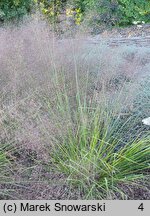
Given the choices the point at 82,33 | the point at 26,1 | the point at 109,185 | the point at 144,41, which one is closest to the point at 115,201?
the point at 109,185

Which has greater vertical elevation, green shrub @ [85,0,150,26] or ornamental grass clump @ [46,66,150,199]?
green shrub @ [85,0,150,26]

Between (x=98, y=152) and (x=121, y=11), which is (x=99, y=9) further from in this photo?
(x=98, y=152)

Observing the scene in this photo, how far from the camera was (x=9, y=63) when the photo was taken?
2.89 m

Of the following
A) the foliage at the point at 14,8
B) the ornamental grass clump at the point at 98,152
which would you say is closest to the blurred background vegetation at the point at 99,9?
the foliage at the point at 14,8

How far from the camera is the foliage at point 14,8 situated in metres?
5.89

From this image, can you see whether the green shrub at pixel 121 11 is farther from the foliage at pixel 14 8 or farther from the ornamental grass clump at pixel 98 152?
the ornamental grass clump at pixel 98 152

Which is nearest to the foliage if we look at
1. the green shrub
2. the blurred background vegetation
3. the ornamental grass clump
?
the blurred background vegetation

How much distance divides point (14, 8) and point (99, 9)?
4.72ft

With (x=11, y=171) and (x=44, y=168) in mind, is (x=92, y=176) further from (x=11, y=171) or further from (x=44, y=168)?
(x=11, y=171)

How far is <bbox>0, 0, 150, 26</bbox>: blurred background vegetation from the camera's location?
5.91 m

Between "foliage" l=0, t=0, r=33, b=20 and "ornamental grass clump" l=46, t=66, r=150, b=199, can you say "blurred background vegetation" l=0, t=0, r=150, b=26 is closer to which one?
"foliage" l=0, t=0, r=33, b=20

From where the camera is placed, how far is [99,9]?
6012 millimetres

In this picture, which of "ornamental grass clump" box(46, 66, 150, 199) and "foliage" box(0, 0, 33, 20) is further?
"foliage" box(0, 0, 33, 20)

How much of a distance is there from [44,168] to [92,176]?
34 centimetres
